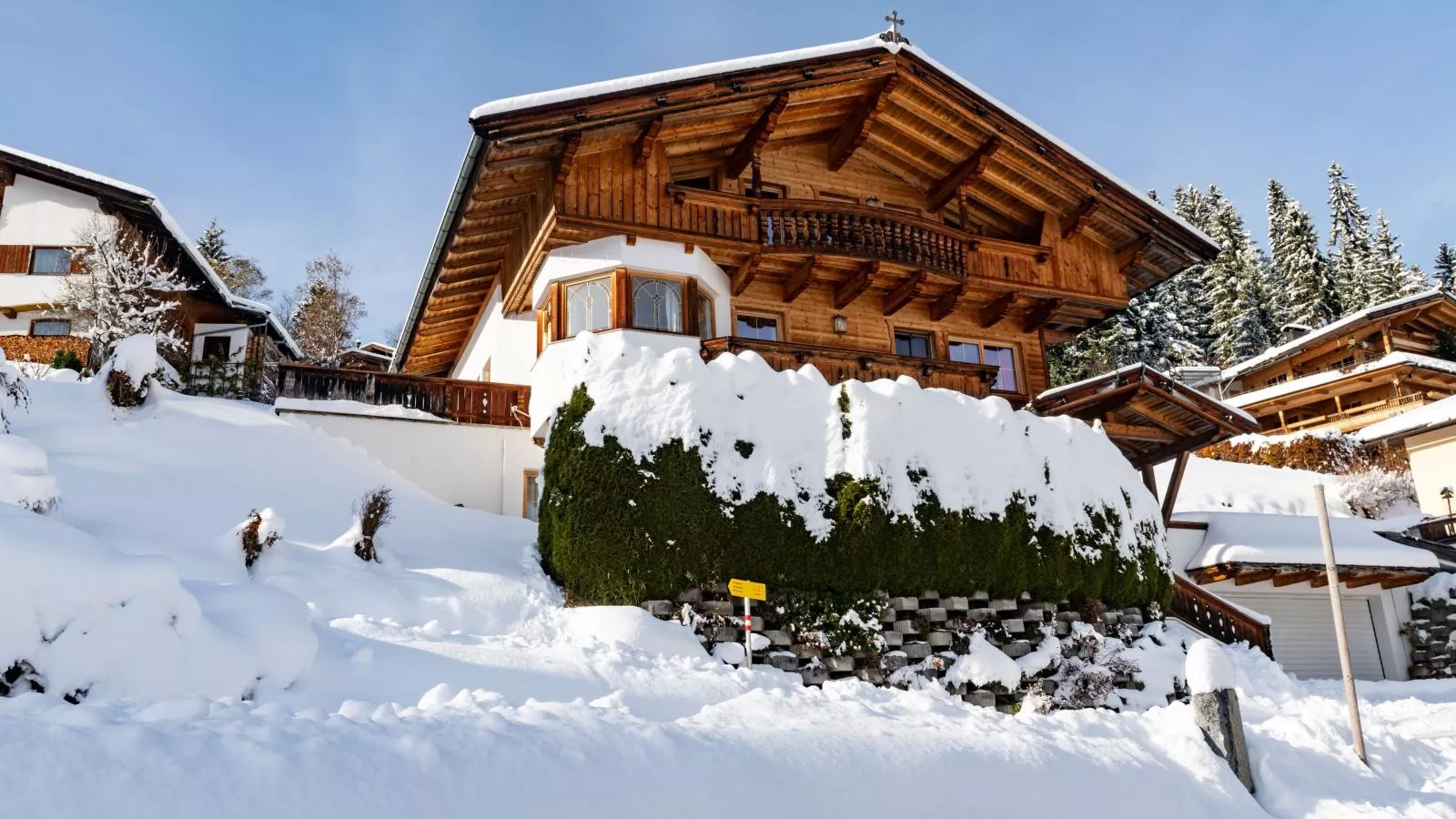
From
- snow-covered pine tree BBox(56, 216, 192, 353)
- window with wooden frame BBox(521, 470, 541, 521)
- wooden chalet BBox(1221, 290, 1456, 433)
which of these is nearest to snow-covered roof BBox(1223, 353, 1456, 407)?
wooden chalet BBox(1221, 290, 1456, 433)

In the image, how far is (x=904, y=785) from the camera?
5699 mm

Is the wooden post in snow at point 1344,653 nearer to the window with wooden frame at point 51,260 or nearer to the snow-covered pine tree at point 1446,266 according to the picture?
the window with wooden frame at point 51,260

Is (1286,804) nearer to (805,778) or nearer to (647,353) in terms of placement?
(805,778)

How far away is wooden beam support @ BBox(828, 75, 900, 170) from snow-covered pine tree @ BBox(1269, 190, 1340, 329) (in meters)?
39.5

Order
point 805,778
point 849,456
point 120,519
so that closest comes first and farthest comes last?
1. point 805,778
2. point 120,519
3. point 849,456

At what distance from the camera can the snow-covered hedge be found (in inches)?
457

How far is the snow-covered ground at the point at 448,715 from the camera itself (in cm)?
406

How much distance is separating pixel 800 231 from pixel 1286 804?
1204cm

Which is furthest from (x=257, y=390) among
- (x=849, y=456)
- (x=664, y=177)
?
(x=849, y=456)

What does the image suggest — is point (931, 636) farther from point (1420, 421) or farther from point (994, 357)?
point (1420, 421)

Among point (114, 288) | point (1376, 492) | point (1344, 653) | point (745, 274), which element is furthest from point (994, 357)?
point (114, 288)

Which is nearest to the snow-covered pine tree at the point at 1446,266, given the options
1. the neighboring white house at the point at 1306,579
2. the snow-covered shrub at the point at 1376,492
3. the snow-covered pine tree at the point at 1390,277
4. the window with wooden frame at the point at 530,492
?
the snow-covered pine tree at the point at 1390,277

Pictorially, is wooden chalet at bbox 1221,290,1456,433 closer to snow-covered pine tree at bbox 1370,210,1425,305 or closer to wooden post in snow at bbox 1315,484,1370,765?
snow-covered pine tree at bbox 1370,210,1425,305

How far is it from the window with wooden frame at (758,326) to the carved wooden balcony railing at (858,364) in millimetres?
1860
